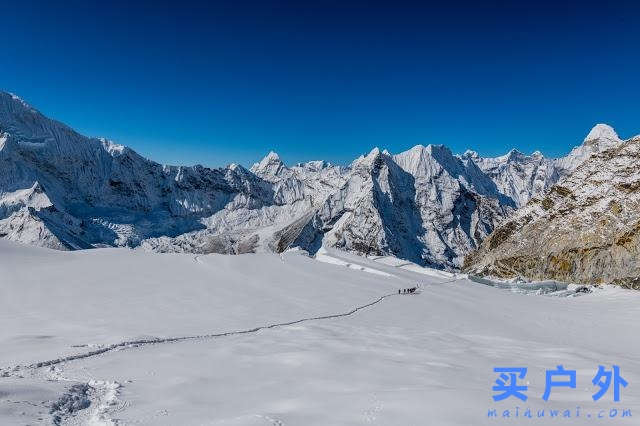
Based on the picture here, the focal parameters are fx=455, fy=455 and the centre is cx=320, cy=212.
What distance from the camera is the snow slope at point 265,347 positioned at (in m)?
8.79

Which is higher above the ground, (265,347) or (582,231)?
(582,231)

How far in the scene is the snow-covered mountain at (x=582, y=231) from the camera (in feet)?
217

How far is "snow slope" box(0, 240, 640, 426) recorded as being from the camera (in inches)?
346

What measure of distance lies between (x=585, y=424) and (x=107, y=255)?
1517 inches

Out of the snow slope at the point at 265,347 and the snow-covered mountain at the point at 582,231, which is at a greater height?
the snow-covered mountain at the point at 582,231

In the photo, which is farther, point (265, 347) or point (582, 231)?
point (582, 231)

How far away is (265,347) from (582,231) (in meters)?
74.7

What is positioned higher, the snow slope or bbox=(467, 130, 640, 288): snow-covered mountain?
bbox=(467, 130, 640, 288): snow-covered mountain

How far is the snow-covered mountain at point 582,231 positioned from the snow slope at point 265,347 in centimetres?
3317

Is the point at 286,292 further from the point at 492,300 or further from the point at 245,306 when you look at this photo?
the point at 492,300

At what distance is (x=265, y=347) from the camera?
1508 centimetres

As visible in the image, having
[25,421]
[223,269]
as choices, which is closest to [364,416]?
[25,421]

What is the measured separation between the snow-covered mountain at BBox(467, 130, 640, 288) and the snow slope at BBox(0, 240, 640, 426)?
33167 millimetres

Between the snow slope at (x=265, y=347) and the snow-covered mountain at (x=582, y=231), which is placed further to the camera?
the snow-covered mountain at (x=582, y=231)
